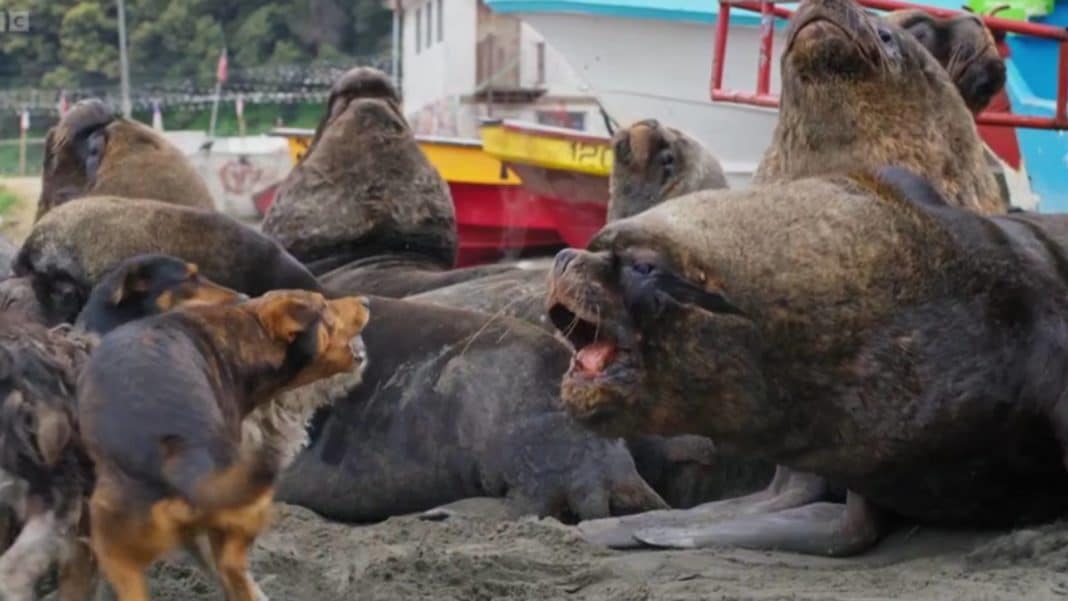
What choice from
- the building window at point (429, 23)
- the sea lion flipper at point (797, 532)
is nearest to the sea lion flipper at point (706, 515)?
the sea lion flipper at point (797, 532)

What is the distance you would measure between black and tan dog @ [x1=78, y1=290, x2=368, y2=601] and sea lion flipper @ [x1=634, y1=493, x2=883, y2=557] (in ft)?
3.63

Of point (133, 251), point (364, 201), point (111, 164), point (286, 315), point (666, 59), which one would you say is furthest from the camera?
point (666, 59)

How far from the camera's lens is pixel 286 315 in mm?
4168

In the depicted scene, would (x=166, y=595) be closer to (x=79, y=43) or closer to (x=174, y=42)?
(x=79, y=43)

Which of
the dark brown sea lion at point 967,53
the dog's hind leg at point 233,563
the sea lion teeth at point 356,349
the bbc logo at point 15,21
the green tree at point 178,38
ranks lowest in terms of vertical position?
the green tree at point 178,38

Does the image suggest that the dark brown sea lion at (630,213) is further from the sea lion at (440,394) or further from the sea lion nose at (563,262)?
the sea lion nose at (563,262)

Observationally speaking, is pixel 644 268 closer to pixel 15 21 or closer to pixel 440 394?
pixel 440 394

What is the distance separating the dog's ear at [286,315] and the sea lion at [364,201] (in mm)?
4172

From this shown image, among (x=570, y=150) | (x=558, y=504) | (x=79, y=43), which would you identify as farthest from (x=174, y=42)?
(x=558, y=504)

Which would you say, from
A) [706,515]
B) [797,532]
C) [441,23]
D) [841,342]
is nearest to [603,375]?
[841,342]

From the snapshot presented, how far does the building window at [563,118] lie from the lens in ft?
102

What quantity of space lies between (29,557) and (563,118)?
2747 centimetres

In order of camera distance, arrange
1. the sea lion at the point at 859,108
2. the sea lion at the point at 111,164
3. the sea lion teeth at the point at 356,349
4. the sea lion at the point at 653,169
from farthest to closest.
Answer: the sea lion at the point at 653,169, the sea lion at the point at 111,164, the sea lion at the point at 859,108, the sea lion teeth at the point at 356,349

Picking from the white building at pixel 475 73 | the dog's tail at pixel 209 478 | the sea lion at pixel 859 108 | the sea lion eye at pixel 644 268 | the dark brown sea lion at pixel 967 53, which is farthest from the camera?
the white building at pixel 475 73
